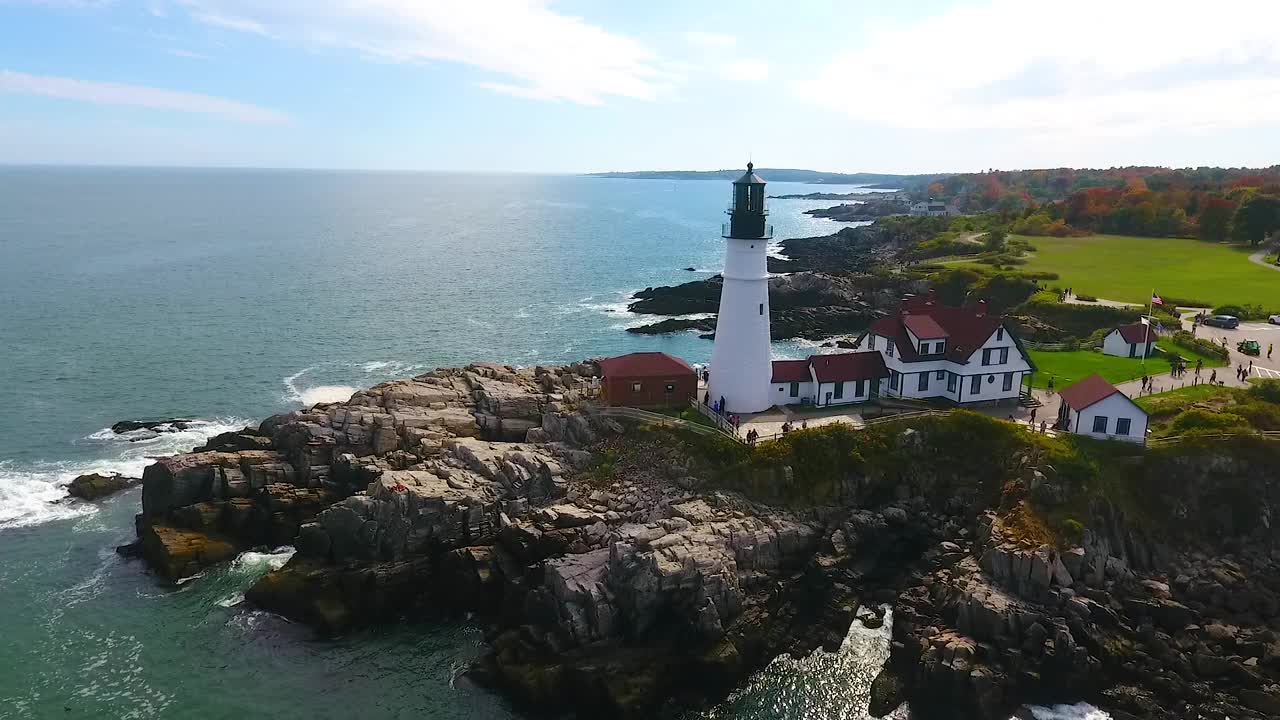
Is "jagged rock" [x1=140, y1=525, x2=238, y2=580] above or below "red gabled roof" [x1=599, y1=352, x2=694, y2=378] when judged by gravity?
below

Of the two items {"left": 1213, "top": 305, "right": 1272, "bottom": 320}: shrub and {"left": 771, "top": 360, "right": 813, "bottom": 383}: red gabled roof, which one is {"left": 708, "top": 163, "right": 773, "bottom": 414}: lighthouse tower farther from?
{"left": 1213, "top": 305, "right": 1272, "bottom": 320}: shrub

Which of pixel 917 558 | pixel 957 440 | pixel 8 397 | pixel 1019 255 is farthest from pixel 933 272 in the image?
pixel 8 397

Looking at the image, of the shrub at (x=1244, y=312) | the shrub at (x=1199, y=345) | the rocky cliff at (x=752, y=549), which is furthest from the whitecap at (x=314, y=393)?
the shrub at (x=1244, y=312)

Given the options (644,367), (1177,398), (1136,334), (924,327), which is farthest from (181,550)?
(1136,334)

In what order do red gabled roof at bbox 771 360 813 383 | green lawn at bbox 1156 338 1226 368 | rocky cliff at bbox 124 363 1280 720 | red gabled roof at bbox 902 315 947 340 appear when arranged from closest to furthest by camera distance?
1. rocky cliff at bbox 124 363 1280 720
2. red gabled roof at bbox 771 360 813 383
3. red gabled roof at bbox 902 315 947 340
4. green lawn at bbox 1156 338 1226 368

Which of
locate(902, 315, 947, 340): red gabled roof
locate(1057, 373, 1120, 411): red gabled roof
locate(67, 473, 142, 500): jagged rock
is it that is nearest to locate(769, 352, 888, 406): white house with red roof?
locate(902, 315, 947, 340): red gabled roof

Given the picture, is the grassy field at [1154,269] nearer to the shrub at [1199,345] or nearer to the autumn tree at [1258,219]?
the autumn tree at [1258,219]
